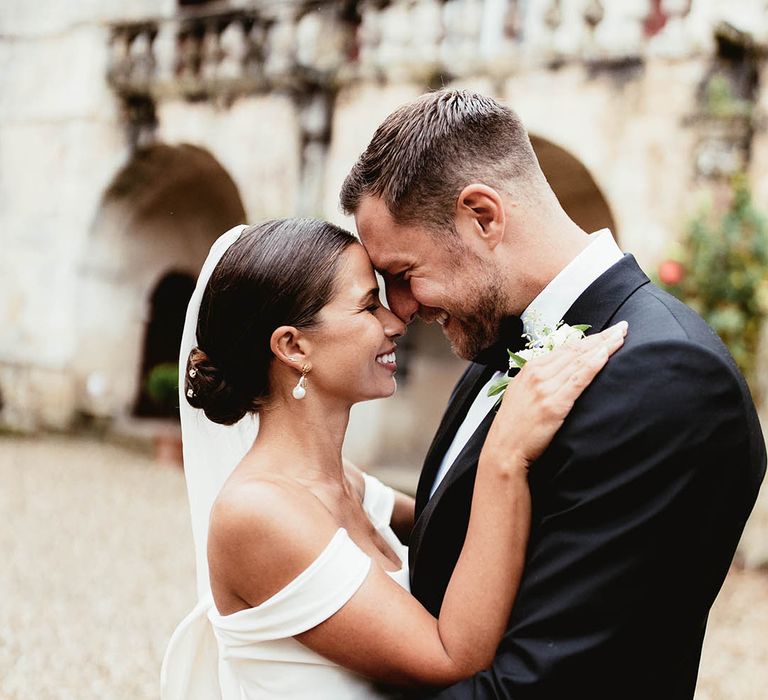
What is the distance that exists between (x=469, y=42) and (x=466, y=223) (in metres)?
8.18

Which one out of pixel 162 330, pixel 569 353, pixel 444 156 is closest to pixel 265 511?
pixel 569 353

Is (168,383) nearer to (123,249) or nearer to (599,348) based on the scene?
(123,249)

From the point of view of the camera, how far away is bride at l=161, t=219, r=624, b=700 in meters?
1.75

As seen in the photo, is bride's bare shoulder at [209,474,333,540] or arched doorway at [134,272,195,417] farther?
arched doorway at [134,272,195,417]

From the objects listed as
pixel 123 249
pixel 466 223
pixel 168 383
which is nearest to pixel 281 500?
pixel 466 223

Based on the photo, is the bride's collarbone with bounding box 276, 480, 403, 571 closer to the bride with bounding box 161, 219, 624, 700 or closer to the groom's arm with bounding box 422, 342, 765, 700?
the bride with bounding box 161, 219, 624, 700

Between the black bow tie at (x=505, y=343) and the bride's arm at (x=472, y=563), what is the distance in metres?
0.29

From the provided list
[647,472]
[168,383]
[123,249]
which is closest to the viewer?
[647,472]

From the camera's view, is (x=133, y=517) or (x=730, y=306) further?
(x=133, y=517)

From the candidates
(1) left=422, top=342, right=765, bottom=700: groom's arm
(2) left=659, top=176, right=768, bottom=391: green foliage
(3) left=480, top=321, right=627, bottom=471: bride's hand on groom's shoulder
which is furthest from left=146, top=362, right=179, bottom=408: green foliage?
(1) left=422, top=342, right=765, bottom=700: groom's arm

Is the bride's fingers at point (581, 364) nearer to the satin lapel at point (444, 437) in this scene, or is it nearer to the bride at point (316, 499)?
the bride at point (316, 499)

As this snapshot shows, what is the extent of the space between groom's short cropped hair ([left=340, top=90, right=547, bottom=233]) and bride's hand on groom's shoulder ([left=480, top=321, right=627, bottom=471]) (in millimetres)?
422

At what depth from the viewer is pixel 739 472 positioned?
166cm

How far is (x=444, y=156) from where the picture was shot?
199cm
